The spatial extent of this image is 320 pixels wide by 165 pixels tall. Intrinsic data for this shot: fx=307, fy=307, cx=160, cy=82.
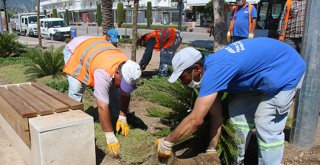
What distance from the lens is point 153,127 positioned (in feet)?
13.1

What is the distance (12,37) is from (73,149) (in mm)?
9204

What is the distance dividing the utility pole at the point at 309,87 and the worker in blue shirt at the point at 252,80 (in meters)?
0.83

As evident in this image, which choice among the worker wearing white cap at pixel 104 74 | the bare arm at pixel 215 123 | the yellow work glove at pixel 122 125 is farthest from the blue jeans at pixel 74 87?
the bare arm at pixel 215 123

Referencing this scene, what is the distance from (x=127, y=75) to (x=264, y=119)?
4.06ft

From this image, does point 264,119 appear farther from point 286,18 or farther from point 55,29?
point 55,29

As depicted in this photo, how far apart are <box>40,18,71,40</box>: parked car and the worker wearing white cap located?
702 inches

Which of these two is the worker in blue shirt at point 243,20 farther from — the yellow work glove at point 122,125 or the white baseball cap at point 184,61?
the white baseball cap at point 184,61

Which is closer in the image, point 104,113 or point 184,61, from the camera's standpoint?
point 184,61

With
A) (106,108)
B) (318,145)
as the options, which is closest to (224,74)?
(106,108)

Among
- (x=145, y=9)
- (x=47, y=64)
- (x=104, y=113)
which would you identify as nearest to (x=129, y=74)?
(x=104, y=113)

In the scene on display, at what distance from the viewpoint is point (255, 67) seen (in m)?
2.21

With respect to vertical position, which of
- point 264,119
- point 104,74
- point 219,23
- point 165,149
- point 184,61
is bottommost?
point 165,149

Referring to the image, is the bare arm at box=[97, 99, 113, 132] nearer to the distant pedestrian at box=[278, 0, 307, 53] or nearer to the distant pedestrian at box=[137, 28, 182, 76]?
the distant pedestrian at box=[137, 28, 182, 76]

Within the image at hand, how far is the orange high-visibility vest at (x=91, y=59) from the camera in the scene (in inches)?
119
